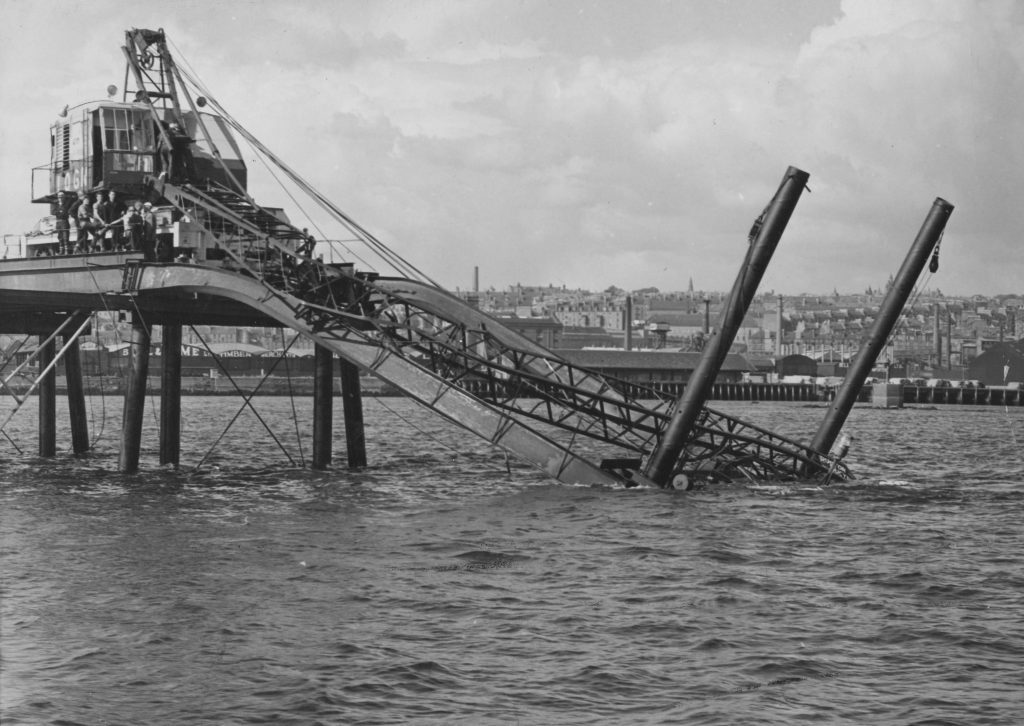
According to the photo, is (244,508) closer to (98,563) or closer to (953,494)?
(98,563)

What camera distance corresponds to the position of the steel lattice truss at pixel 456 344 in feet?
112

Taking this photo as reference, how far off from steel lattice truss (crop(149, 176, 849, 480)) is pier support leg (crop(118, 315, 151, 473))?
3740 millimetres

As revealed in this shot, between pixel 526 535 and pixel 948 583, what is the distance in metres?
8.33

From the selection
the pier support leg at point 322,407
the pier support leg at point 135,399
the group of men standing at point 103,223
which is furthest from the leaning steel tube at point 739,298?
the group of men standing at point 103,223

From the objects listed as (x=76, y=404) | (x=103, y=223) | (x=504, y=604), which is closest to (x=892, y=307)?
(x=504, y=604)

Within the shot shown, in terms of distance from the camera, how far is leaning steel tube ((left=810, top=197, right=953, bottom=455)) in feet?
129

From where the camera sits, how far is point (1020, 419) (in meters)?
114

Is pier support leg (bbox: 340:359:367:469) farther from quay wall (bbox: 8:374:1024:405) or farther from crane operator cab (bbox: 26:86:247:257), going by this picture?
quay wall (bbox: 8:374:1024:405)

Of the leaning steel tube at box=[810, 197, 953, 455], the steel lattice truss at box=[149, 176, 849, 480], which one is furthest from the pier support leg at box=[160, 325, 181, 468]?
the leaning steel tube at box=[810, 197, 953, 455]

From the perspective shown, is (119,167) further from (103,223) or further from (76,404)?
(76,404)

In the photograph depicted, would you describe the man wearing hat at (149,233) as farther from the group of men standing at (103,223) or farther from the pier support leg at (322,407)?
the pier support leg at (322,407)

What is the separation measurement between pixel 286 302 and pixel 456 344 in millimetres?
4688

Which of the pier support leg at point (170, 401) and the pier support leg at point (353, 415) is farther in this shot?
the pier support leg at point (353, 415)

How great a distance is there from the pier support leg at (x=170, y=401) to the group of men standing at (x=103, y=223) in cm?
332
